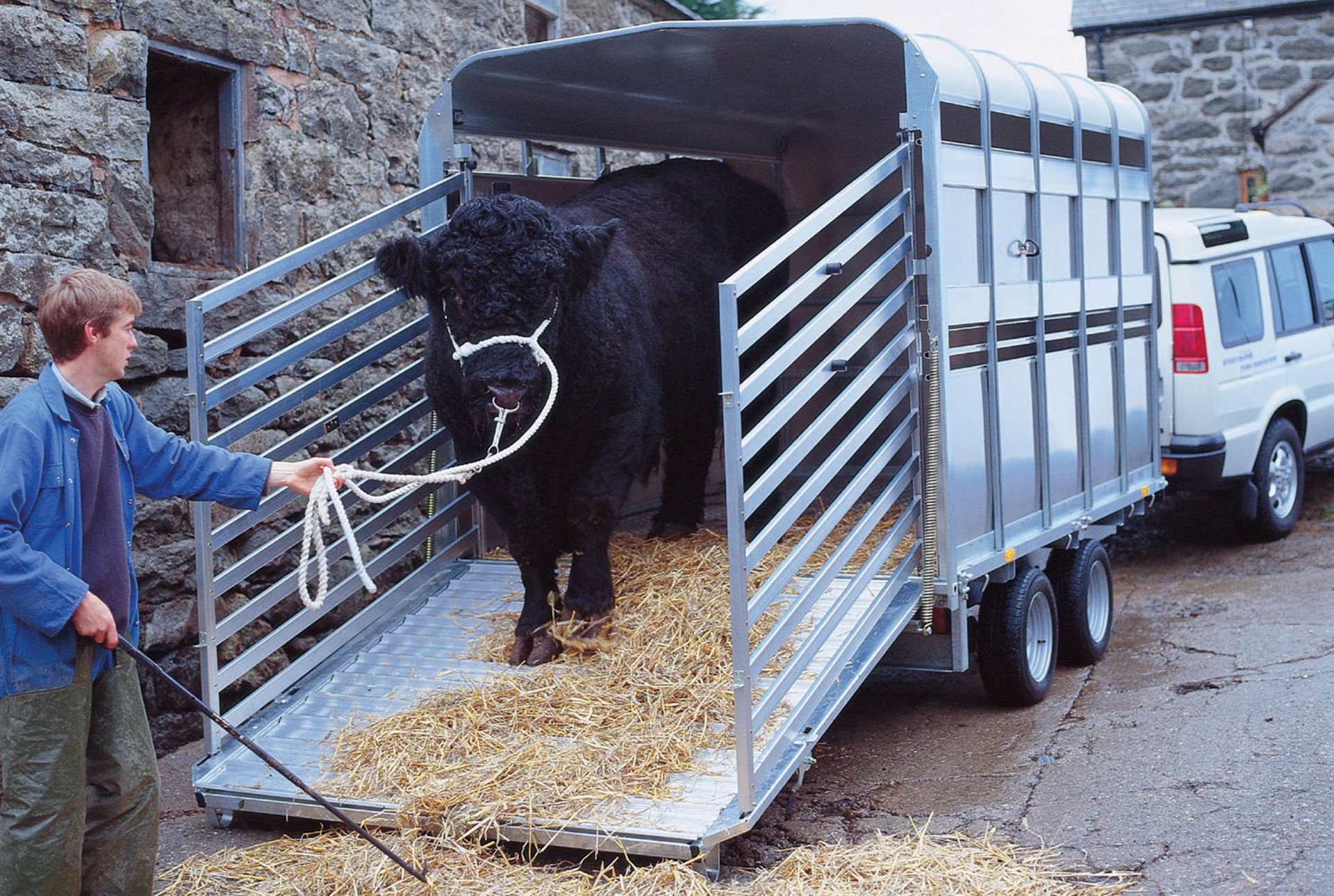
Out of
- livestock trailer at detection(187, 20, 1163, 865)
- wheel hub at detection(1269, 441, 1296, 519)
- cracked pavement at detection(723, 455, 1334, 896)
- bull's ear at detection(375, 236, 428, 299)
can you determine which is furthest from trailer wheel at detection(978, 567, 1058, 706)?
wheel hub at detection(1269, 441, 1296, 519)

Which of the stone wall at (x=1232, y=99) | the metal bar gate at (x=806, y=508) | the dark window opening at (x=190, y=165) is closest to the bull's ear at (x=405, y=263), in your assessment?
the metal bar gate at (x=806, y=508)

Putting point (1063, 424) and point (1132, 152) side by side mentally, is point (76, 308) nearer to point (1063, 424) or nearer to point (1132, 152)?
point (1063, 424)

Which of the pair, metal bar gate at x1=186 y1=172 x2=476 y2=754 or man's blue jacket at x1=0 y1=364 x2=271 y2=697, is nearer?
man's blue jacket at x1=0 y1=364 x2=271 y2=697

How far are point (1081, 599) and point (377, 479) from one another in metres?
3.55

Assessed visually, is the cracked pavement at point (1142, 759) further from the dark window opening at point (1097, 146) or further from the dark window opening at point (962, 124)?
the dark window opening at point (1097, 146)

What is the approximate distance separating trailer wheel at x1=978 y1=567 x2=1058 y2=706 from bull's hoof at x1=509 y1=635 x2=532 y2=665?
196 cm

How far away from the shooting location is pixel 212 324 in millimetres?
5805

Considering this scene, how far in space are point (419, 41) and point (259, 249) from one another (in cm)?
177

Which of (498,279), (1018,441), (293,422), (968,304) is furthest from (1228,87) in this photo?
(498,279)

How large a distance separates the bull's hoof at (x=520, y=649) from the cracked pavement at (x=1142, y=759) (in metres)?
1.10

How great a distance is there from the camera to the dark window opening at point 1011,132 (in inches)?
212

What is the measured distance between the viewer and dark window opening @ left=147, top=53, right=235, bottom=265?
5871 mm

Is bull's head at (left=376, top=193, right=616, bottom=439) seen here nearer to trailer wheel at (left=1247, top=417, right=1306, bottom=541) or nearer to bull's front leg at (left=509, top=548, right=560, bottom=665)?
bull's front leg at (left=509, top=548, right=560, bottom=665)

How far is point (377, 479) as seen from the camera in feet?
13.8
